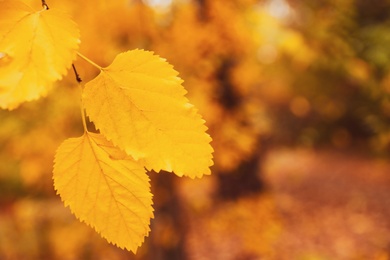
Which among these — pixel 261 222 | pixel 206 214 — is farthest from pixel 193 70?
pixel 206 214

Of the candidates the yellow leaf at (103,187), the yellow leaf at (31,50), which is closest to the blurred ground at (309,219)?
the yellow leaf at (103,187)

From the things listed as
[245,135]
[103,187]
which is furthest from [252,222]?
[103,187]

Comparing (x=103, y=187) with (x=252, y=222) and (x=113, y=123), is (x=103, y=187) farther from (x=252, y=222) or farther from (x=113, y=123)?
(x=252, y=222)

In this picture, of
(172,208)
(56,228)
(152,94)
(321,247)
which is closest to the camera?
(152,94)

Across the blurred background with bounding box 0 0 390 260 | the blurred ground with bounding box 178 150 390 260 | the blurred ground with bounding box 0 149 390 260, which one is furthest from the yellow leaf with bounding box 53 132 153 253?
the blurred ground with bounding box 178 150 390 260

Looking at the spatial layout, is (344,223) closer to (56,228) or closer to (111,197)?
(56,228)

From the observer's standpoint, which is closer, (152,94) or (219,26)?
(152,94)

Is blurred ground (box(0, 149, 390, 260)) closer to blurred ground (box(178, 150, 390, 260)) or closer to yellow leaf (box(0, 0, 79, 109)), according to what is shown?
blurred ground (box(178, 150, 390, 260))
